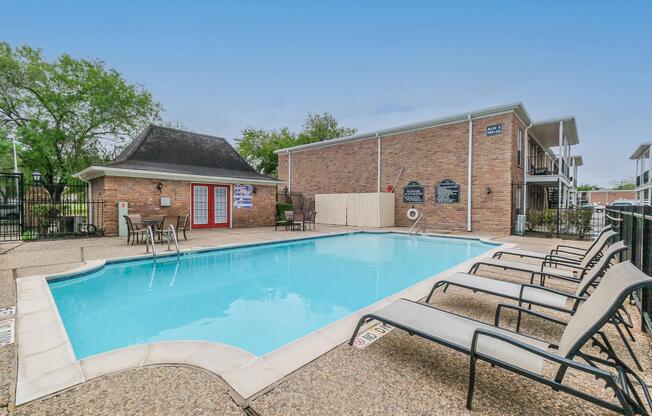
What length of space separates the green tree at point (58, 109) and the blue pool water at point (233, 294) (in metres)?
16.5

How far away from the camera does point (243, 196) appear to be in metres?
14.6

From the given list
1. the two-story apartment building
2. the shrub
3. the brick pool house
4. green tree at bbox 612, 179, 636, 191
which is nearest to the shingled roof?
the brick pool house

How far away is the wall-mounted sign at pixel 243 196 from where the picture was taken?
14.4 metres

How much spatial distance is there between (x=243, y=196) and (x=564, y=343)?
14.1 meters

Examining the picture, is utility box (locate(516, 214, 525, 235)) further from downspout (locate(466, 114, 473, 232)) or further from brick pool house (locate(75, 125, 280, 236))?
brick pool house (locate(75, 125, 280, 236))

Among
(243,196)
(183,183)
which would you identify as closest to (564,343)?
(183,183)

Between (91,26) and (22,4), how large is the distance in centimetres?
394

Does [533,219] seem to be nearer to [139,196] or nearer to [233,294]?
[233,294]

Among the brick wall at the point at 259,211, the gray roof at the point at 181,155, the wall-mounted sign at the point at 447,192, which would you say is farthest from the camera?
the brick wall at the point at 259,211

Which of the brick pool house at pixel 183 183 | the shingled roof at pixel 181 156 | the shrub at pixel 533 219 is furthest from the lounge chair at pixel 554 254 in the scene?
the shingled roof at pixel 181 156

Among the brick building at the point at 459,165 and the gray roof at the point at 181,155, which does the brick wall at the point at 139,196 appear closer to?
the gray roof at the point at 181,155

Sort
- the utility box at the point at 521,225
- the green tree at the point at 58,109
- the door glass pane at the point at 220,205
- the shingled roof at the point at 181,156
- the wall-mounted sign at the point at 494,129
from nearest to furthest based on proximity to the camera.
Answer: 1. the utility box at the point at 521,225
2. the wall-mounted sign at the point at 494,129
3. the shingled roof at the point at 181,156
4. the door glass pane at the point at 220,205
5. the green tree at the point at 58,109

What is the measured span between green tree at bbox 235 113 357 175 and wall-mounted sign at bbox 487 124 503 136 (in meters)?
21.8

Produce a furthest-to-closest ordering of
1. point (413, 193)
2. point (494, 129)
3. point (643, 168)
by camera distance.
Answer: point (643, 168), point (413, 193), point (494, 129)
